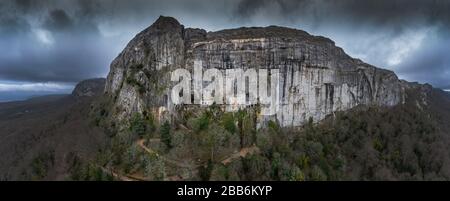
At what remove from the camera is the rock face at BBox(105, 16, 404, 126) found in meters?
50.2

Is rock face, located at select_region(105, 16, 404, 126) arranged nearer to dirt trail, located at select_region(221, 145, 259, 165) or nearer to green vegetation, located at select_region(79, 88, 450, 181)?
green vegetation, located at select_region(79, 88, 450, 181)

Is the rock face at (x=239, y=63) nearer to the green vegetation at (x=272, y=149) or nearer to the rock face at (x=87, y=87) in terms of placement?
the green vegetation at (x=272, y=149)

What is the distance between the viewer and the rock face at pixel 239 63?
5019cm

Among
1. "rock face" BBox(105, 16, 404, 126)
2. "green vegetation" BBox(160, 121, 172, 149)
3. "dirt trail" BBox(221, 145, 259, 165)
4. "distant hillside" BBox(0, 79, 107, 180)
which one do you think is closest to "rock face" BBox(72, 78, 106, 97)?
"distant hillside" BBox(0, 79, 107, 180)

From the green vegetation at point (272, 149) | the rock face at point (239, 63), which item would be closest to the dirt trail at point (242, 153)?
the green vegetation at point (272, 149)

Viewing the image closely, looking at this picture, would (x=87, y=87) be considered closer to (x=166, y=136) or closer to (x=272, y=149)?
(x=166, y=136)

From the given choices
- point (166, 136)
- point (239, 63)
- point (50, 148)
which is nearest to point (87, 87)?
point (50, 148)

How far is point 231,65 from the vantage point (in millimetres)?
50469

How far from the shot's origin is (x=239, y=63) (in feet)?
165

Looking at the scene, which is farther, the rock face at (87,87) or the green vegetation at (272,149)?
the rock face at (87,87)

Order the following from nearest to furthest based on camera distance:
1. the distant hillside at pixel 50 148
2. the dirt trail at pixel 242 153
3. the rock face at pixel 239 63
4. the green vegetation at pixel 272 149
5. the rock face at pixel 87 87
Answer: the green vegetation at pixel 272 149 < the dirt trail at pixel 242 153 < the distant hillside at pixel 50 148 < the rock face at pixel 239 63 < the rock face at pixel 87 87

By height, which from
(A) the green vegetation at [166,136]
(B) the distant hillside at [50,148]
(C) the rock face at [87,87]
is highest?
(C) the rock face at [87,87]

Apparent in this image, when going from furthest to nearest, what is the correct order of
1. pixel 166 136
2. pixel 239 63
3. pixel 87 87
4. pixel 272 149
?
pixel 87 87
pixel 239 63
pixel 272 149
pixel 166 136
